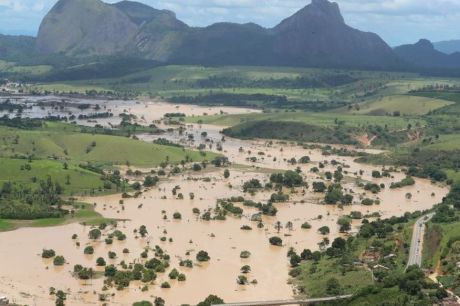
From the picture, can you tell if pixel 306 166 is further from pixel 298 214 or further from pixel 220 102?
pixel 220 102

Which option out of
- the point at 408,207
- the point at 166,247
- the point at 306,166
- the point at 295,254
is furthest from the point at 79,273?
the point at 306,166

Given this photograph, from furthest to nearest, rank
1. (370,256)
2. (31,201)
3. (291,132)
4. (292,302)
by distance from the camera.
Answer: (291,132)
(31,201)
(370,256)
(292,302)

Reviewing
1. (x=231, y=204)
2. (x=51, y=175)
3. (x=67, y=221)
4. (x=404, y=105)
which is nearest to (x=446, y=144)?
(x=404, y=105)

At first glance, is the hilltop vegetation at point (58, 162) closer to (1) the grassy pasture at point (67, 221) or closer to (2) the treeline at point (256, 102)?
(1) the grassy pasture at point (67, 221)

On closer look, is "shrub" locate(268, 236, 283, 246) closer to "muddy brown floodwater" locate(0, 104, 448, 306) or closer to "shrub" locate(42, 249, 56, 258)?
"muddy brown floodwater" locate(0, 104, 448, 306)

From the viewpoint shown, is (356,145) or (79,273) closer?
(79,273)

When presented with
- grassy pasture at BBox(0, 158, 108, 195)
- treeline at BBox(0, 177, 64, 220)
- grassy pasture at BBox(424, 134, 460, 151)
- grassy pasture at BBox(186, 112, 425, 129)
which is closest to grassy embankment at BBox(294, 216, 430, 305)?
treeline at BBox(0, 177, 64, 220)

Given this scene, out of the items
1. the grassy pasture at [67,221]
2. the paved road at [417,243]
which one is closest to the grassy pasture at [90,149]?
the grassy pasture at [67,221]

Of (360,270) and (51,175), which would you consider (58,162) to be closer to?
(51,175)
